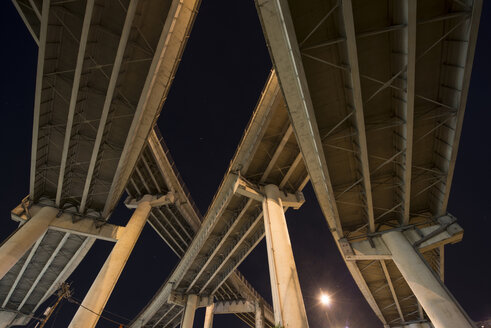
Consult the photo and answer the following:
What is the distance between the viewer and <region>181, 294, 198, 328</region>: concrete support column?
66.8ft

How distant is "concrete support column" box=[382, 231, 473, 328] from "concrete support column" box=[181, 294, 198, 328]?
64.8 feet

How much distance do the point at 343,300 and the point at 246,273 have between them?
86.6 feet

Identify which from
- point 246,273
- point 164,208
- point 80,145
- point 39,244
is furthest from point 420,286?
point 246,273

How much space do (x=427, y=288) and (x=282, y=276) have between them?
5.48 metres

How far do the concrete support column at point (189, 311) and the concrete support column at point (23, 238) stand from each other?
1519 cm

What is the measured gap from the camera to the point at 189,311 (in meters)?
21.6

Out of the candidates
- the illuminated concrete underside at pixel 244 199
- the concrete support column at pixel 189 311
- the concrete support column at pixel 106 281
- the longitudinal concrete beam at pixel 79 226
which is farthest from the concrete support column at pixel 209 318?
the longitudinal concrete beam at pixel 79 226

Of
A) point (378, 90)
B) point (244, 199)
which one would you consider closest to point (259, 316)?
point (244, 199)

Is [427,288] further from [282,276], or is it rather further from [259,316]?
[259,316]

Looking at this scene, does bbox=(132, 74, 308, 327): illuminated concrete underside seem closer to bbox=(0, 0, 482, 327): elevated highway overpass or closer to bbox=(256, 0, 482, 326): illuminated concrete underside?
bbox=(0, 0, 482, 327): elevated highway overpass

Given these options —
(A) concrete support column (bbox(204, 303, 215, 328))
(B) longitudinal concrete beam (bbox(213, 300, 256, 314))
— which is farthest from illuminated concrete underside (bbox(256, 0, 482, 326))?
(A) concrete support column (bbox(204, 303, 215, 328))

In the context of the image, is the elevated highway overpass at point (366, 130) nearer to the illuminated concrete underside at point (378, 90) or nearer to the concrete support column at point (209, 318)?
the illuminated concrete underside at point (378, 90)

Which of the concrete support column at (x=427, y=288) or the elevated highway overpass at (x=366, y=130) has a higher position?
the elevated highway overpass at (x=366, y=130)

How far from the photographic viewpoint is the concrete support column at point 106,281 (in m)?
9.93
